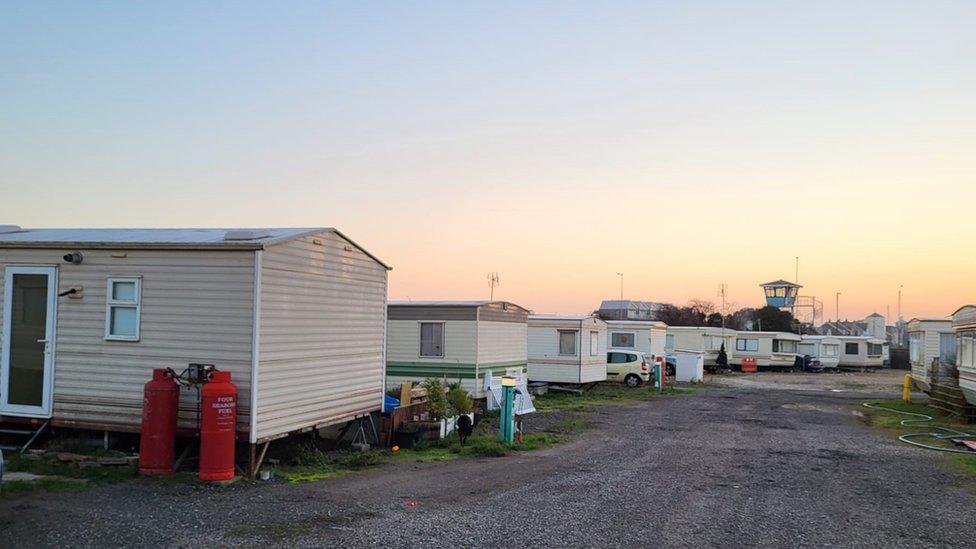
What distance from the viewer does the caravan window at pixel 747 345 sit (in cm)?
4738

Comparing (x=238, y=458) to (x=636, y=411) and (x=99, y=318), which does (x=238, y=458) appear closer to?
(x=99, y=318)

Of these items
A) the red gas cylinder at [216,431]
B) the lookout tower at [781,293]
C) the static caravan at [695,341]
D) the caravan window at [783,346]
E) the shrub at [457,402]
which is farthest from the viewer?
the lookout tower at [781,293]

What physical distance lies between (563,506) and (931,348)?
889 inches

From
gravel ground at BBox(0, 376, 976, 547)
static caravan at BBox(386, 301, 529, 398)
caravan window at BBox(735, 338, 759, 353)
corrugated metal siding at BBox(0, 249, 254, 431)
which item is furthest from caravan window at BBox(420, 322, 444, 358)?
caravan window at BBox(735, 338, 759, 353)

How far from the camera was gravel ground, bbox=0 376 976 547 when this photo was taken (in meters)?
7.40

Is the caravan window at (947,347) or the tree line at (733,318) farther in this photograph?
the tree line at (733,318)

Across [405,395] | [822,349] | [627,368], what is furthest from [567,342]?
[822,349]

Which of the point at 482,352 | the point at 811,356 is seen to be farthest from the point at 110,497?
the point at 811,356

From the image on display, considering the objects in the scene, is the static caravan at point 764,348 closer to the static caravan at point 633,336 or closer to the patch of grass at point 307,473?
the static caravan at point 633,336

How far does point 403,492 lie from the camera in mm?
9430

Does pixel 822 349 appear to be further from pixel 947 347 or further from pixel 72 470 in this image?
pixel 72 470

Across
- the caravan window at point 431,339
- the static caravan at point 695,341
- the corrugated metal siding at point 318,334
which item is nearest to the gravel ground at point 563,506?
the corrugated metal siding at point 318,334

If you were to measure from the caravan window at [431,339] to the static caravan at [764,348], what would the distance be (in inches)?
1257

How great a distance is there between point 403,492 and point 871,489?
6249 millimetres
